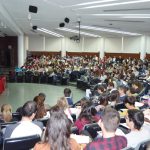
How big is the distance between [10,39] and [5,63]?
2.93 metres

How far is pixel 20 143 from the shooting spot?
3.35 meters

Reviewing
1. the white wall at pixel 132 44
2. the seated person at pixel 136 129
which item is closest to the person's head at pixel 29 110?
the seated person at pixel 136 129

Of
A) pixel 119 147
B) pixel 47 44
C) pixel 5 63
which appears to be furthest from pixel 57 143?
pixel 5 63

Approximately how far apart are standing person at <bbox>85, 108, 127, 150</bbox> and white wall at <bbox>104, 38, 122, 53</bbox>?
794 inches

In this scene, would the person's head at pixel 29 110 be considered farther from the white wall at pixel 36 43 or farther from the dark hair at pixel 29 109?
the white wall at pixel 36 43

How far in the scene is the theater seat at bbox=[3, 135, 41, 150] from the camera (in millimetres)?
3254

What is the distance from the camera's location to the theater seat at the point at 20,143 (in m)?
3.25

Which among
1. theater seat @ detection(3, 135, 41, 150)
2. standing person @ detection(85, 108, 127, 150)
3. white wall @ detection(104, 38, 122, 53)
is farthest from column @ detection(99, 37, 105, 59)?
standing person @ detection(85, 108, 127, 150)

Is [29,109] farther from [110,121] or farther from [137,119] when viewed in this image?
[137,119]

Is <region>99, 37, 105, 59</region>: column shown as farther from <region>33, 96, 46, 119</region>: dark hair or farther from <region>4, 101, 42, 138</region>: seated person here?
<region>4, 101, 42, 138</region>: seated person

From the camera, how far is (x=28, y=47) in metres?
26.2

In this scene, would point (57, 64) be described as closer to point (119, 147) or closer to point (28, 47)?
point (28, 47)

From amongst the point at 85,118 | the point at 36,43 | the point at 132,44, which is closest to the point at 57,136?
the point at 85,118

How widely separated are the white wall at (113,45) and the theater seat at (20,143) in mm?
19889
